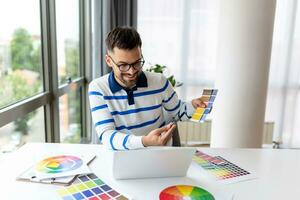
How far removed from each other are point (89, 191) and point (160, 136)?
334mm

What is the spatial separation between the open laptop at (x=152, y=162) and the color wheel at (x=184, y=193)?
0.08 metres

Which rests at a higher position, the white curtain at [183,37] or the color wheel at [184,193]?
the white curtain at [183,37]

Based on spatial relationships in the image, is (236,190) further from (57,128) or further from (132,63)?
(57,128)

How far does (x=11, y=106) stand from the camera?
75.1 inches

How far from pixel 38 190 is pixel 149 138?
457 millimetres

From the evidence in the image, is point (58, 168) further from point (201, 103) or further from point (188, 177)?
point (201, 103)

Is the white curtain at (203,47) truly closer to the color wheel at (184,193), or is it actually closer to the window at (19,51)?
the window at (19,51)

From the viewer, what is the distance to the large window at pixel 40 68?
6.44ft

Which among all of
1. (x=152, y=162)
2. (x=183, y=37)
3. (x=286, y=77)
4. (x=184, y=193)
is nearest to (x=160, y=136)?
(x=152, y=162)

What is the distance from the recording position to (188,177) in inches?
49.5

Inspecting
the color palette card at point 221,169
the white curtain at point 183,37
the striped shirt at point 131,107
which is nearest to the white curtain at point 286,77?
the white curtain at point 183,37

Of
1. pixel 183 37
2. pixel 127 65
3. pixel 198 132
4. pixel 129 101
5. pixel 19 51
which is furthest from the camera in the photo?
pixel 198 132

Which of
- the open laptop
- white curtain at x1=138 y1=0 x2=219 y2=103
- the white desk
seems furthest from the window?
white curtain at x1=138 y1=0 x2=219 y2=103

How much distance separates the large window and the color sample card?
86 cm
